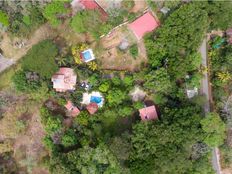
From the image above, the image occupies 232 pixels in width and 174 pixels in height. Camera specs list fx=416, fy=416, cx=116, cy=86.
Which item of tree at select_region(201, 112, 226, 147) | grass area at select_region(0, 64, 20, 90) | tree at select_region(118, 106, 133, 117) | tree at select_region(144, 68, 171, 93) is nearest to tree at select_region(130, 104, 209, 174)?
tree at select_region(201, 112, 226, 147)

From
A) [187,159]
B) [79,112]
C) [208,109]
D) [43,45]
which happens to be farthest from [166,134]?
[43,45]

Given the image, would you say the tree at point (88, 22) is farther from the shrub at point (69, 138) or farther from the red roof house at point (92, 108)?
the shrub at point (69, 138)

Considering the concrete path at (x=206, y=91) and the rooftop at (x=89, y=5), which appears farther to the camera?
the concrete path at (x=206, y=91)

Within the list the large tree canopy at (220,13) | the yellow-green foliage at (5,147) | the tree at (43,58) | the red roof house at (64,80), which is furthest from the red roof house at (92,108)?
the large tree canopy at (220,13)

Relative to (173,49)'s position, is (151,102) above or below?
below

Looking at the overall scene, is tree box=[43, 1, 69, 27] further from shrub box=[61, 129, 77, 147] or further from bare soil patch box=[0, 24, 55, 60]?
shrub box=[61, 129, 77, 147]

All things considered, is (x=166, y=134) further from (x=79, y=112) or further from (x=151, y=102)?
(x=79, y=112)

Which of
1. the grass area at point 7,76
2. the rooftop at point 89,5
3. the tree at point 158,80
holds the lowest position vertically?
the tree at point 158,80

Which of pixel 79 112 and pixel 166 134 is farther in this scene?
pixel 79 112
